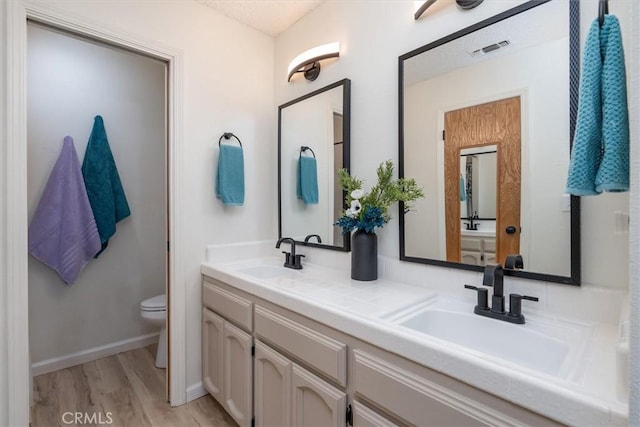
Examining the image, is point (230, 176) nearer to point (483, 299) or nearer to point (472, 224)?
point (472, 224)

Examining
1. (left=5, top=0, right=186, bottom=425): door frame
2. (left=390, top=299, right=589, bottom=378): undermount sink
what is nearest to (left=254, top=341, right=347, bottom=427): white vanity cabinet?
(left=390, top=299, right=589, bottom=378): undermount sink

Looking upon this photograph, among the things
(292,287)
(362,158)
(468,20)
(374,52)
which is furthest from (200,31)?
(292,287)

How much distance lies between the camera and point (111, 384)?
7.07 ft

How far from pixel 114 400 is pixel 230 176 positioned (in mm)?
1573

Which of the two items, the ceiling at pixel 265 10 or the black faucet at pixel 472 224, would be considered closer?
the black faucet at pixel 472 224

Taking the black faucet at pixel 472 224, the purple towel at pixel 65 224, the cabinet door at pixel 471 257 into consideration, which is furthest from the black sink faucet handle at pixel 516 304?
the purple towel at pixel 65 224

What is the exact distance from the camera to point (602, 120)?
714 millimetres

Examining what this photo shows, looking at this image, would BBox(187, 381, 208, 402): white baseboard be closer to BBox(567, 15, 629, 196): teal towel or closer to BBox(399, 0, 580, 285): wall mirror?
BBox(399, 0, 580, 285): wall mirror

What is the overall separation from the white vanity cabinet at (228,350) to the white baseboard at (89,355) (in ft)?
3.52

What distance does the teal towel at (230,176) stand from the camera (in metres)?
2.03

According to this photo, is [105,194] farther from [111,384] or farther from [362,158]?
[362,158]

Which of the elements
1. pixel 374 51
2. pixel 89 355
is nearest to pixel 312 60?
pixel 374 51

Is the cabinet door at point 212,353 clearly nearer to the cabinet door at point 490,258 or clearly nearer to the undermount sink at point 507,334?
the undermount sink at point 507,334

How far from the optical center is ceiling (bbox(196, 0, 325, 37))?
1.96 m
